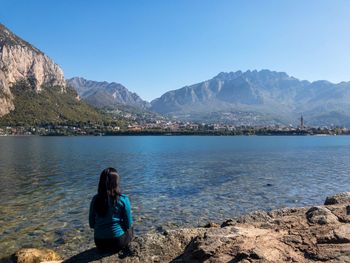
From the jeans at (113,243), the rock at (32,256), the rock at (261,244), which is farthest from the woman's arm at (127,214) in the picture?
the rock at (32,256)

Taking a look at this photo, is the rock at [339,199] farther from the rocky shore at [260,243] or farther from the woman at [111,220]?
the woman at [111,220]

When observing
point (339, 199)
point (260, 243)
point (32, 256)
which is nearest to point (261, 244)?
point (260, 243)

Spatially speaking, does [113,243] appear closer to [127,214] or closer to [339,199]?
[127,214]

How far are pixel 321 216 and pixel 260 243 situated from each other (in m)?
2.89

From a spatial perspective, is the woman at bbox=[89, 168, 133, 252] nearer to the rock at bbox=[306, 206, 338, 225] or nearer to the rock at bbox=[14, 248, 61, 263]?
the rock at bbox=[306, 206, 338, 225]

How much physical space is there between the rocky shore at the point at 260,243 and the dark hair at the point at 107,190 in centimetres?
128

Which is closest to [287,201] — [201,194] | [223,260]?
[201,194]

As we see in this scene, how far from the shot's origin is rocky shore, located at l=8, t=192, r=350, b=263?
24.2 feet

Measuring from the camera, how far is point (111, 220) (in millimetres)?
9922

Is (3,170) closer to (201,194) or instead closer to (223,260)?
(201,194)

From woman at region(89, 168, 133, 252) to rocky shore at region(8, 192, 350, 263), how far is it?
295 millimetres

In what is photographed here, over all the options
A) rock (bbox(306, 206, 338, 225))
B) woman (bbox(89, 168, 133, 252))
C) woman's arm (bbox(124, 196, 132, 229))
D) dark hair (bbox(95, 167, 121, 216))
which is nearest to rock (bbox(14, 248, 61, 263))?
woman (bbox(89, 168, 133, 252))

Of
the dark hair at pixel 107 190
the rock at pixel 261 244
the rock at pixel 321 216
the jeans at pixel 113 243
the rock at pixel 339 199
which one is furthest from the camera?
the rock at pixel 339 199

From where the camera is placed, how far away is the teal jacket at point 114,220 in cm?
984
